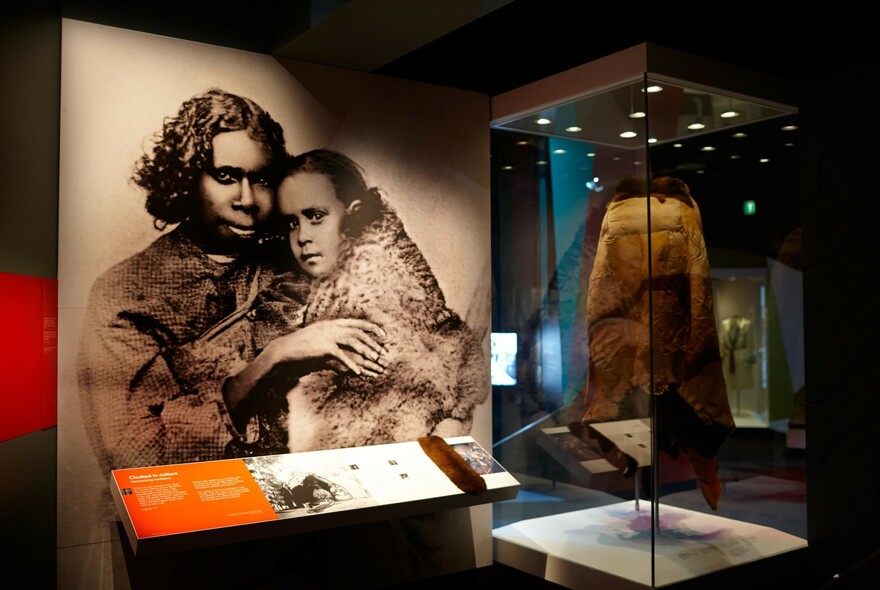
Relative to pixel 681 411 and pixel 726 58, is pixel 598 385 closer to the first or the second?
pixel 681 411

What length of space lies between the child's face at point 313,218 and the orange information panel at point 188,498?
1.08 meters

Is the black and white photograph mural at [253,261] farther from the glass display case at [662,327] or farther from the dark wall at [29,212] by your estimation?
the glass display case at [662,327]

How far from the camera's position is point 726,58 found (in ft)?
12.3

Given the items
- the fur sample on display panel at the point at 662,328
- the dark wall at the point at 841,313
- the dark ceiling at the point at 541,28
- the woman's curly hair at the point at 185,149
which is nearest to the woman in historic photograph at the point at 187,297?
the woman's curly hair at the point at 185,149

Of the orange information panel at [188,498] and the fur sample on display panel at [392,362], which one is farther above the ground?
the fur sample on display panel at [392,362]

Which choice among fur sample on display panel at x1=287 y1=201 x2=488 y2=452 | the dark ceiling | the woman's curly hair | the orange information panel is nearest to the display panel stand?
the orange information panel

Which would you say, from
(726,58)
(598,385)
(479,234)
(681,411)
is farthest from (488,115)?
(681,411)

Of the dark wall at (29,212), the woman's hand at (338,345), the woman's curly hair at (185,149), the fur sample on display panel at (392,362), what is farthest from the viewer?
the fur sample on display panel at (392,362)

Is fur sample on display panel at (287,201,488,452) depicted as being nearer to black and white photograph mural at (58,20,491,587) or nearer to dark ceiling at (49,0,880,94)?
black and white photograph mural at (58,20,491,587)

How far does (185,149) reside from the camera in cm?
348

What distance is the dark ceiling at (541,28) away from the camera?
327cm

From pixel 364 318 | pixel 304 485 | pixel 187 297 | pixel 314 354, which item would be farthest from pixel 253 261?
pixel 304 485

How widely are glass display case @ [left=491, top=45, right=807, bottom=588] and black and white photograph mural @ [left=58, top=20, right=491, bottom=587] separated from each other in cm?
55

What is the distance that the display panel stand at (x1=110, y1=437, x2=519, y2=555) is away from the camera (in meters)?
2.88
